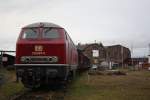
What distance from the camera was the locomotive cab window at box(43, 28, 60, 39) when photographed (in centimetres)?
1688

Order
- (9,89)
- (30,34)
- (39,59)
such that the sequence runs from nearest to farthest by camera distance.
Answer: (39,59)
(30,34)
(9,89)

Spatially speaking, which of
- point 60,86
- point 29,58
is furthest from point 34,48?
point 60,86

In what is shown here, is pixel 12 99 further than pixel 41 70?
No

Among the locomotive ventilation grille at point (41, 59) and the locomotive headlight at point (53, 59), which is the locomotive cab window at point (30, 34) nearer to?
the locomotive ventilation grille at point (41, 59)

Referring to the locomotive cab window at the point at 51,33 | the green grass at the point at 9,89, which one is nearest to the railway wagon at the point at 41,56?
the locomotive cab window at the point at 51,33

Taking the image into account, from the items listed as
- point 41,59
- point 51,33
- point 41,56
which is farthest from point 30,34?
point 41,59

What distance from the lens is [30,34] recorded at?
1694 cm

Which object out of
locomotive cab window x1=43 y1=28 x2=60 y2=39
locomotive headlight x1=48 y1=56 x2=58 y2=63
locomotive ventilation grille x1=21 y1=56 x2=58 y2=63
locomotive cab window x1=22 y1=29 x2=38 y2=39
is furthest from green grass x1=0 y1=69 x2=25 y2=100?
locomotive cab window x1=43 y1=28 x2=60 y2=39

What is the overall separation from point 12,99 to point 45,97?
4.84 feet

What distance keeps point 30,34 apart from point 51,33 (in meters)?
1.01

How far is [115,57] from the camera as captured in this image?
122500mm

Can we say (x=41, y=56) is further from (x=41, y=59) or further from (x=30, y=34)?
(x=30, y=34)

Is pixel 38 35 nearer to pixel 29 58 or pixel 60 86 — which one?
pixel 29 58

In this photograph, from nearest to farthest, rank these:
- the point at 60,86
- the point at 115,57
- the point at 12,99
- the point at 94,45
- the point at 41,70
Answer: the point at 12,99
the point at 41,70
the point at 60,86
the point at 94,45
the point at 115,57
